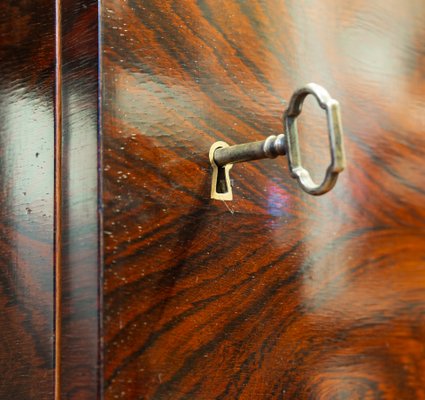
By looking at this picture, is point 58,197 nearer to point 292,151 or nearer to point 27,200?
point 27,200

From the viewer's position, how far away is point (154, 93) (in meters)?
0.41

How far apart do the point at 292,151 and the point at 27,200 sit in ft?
0.61

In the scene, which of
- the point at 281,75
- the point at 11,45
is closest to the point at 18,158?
the point at 11,45

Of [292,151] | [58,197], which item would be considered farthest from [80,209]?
[292,151]

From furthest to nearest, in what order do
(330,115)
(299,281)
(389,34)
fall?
1. (389,34)
2. (299,281)
3. (330,115)

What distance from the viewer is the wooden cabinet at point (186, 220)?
0.38 metres

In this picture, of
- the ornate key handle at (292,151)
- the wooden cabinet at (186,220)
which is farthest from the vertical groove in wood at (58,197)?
the ornate key handle at (292,151)

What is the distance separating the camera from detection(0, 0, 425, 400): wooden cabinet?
0.38m

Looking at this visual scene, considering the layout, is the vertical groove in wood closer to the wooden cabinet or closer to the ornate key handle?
the wooden cabinet

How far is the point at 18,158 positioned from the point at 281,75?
22 cm

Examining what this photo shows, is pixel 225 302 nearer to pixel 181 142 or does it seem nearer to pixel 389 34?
pixel 181 142

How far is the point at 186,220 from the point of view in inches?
16.3

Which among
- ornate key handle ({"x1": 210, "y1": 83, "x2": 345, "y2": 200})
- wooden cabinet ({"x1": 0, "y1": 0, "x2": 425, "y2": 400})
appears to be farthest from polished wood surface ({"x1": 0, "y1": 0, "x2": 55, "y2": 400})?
ornate key handle ({"x1": 210, "y1": 83, "x2": 345, "y2": 200})

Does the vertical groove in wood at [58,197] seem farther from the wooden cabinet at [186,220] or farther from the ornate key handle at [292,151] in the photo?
the ornate key handle at [292,151]
